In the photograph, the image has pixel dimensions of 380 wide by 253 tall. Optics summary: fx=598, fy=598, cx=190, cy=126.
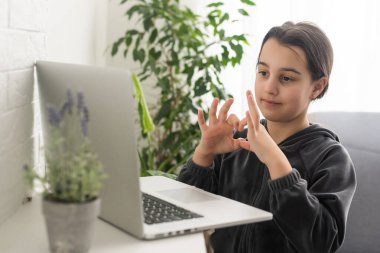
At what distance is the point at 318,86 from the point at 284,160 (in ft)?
1.08

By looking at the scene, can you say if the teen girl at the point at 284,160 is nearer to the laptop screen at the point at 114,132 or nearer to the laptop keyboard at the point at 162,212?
the laptop keyboard at the point at 162,212

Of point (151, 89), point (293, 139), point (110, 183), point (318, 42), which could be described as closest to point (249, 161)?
point (293, 139)

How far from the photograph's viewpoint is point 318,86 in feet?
4.94

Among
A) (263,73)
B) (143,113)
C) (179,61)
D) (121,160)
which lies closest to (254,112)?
(263,73)

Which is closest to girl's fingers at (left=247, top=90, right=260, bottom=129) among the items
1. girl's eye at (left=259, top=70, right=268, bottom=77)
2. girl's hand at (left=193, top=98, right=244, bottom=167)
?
girl's hand at (left=193, top=98, right=244, bottom=167)

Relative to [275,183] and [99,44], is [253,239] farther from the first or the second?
[99,44]

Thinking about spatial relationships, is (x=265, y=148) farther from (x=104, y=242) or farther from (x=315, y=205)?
(x=104, y=242)

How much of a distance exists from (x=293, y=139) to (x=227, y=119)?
18 cm

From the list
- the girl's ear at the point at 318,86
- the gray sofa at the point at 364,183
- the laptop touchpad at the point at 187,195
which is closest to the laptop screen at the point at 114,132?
the laptop touchpad at the point at 187,195

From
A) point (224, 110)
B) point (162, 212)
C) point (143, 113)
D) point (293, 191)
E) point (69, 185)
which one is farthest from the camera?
point (143, 113)

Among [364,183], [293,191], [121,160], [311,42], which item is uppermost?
[311,42]

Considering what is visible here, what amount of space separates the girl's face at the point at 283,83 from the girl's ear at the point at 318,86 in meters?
0.03

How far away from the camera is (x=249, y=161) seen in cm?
152

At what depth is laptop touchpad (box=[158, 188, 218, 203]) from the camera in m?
1.24
